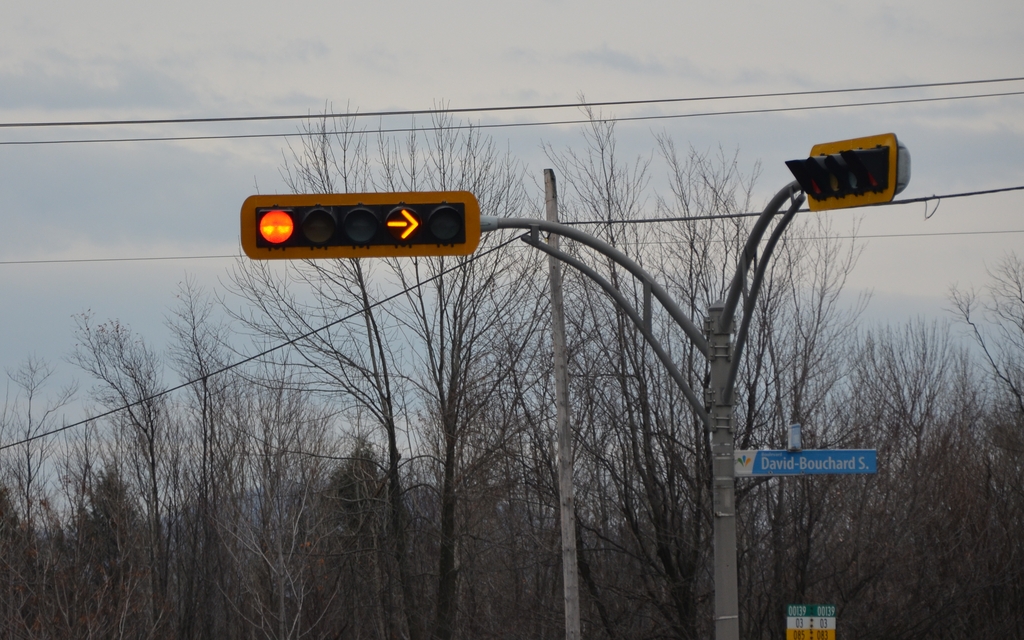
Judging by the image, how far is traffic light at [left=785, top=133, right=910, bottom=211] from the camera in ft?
21.2

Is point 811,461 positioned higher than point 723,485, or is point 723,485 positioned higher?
point 811,461

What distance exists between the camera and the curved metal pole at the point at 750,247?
7.39m

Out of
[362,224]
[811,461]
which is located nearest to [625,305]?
[811,461]

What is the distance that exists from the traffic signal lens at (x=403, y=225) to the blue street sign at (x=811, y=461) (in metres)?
3.87

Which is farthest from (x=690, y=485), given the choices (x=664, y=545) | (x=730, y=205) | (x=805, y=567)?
(x=730, y=205)

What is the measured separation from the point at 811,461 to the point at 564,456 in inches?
243

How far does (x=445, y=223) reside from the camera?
7184 mm

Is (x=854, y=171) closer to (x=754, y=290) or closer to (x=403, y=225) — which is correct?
(x=754, y=290)

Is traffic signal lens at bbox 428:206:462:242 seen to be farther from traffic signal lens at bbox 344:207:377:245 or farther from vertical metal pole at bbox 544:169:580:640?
vertical metal pole at bbox 544:169:580:640

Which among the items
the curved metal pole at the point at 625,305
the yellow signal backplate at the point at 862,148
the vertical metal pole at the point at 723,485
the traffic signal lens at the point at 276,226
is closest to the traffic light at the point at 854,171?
the yellow signal backplate at the point at 862,148

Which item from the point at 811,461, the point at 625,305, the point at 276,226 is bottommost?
the point at 811,461

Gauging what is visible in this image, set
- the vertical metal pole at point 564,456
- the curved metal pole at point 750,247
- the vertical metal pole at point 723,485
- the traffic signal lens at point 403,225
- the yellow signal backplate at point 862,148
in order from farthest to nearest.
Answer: the vertical metal pole at point 564,456, the vertical metal pole at point 723,485, the curved metal pole at point 750,247, the traffic signal lens at point 403,225, the yellow signal backplate at point 862,148

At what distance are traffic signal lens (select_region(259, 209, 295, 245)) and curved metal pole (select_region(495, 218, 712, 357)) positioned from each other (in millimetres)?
1720

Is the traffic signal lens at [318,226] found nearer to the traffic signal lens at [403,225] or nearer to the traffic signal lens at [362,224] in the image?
the traffic signal lens at [362,224]
